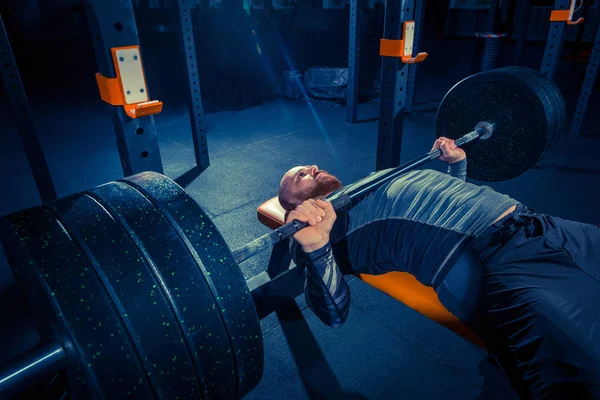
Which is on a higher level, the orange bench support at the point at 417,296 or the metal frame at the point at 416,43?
the metal frame at the point at 416,43

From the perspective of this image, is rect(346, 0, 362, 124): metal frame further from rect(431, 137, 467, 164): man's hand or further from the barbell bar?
rect(431, 137, 467, 164): man's hand

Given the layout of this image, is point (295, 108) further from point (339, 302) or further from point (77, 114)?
point (339, 302)

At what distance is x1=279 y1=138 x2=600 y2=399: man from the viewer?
3.12 ft

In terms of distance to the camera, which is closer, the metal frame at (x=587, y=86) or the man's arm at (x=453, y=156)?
the man's arm at (x=453, y=156)

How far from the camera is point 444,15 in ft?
31.0

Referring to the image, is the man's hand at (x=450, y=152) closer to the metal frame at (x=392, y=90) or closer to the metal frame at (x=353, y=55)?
the metal frame at (x=392, y=90)

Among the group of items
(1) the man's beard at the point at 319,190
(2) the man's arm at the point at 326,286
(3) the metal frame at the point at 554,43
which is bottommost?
(2) the man's arm at the point at 326,286

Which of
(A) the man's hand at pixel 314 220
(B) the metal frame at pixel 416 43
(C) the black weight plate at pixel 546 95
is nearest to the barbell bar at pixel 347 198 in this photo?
(A) the man's hand at pixel 314 220

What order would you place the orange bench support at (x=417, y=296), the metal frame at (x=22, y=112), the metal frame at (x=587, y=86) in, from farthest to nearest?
the metal frame at (x=587, y=86)
the metal frame at (x=22, y=112)
the orange bench support at (x=417, y=296)

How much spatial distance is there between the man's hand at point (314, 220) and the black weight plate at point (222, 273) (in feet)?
1.28

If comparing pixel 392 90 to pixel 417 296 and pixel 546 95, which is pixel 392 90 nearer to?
pixel 546 95

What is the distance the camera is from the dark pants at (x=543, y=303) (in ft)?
3.01

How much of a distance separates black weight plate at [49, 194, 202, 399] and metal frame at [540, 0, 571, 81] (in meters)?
Answer: 3.07

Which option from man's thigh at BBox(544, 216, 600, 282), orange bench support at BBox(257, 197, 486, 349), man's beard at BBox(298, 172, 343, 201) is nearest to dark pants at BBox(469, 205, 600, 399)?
man's thigh at BBox(544, 216, 600, 282)
